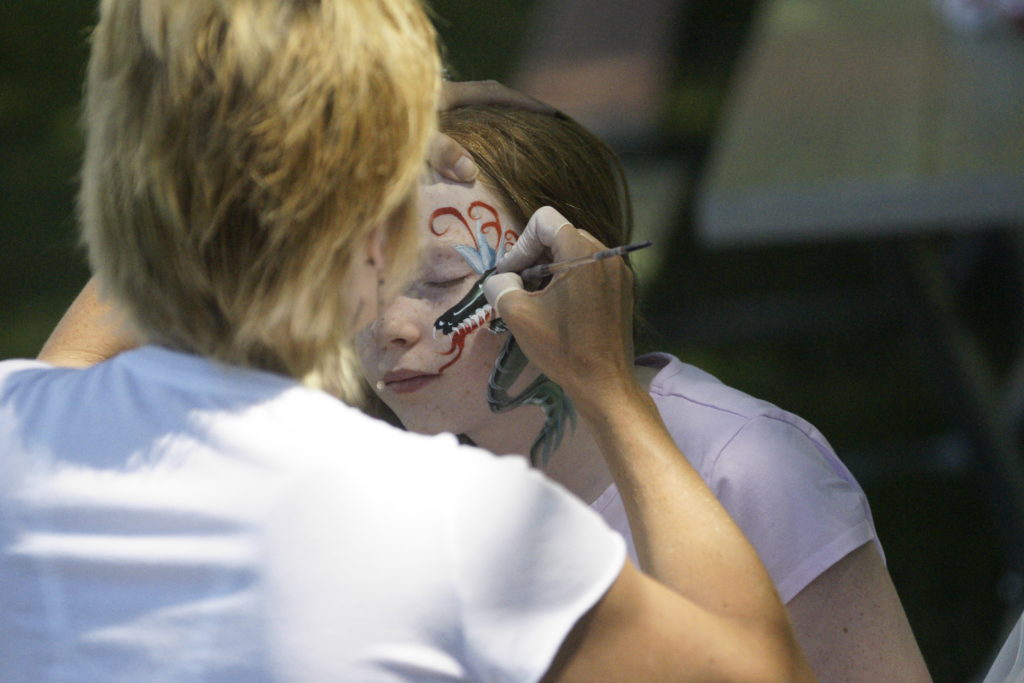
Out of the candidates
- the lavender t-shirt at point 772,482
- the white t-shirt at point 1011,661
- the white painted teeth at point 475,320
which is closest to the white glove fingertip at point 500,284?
the white painted teeth at point 475,320

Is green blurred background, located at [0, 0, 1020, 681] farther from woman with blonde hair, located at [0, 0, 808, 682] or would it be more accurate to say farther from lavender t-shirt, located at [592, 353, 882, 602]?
woman with blonde hair, located at [0, 0, 808, 682]

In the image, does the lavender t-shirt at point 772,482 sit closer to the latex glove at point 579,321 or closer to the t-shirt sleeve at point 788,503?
the t-shirt sleeve at point 788,503

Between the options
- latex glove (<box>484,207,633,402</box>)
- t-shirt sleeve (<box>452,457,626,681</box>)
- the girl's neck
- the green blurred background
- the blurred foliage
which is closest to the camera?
t-shirt sleeve (<box>452,457,626,681</box>)

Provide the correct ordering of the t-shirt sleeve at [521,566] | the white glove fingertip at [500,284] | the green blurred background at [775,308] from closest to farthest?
the t-shirt sleeve at [521,566], the white glove fingertip at [500,284], the green blurred background at [775,308]

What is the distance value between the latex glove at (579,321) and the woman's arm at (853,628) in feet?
1.32

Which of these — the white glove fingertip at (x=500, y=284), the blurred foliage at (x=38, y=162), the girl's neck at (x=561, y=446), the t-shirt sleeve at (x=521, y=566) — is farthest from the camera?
the blurred foliage at (x=38, y=162)

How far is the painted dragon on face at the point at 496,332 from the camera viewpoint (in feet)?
5.49

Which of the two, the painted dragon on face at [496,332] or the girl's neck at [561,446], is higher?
the painted dragon on face at [496,332]

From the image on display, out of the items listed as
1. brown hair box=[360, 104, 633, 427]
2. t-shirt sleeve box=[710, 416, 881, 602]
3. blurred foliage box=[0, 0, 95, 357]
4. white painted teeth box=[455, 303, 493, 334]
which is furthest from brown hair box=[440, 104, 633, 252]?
blurred foliage box=[0, 0, 95, 357]

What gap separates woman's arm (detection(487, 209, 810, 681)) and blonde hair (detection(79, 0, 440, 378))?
30 centimetres

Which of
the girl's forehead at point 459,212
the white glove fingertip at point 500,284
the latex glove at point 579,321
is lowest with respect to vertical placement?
the girl's forehead at point 459,212

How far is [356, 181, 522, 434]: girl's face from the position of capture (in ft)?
5.49

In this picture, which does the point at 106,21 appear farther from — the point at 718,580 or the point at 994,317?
the point at 994,317

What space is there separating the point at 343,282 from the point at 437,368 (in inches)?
25.0
